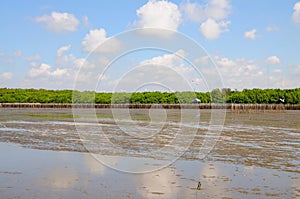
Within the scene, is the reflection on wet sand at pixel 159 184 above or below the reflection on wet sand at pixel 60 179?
below

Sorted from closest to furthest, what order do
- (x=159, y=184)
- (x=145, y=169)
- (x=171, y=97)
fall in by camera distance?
(x=159, y=184)
(x=145, y=169)
(x=171, y=97)

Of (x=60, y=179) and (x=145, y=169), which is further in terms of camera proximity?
(x=145, y=169)

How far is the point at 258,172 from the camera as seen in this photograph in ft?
31.9

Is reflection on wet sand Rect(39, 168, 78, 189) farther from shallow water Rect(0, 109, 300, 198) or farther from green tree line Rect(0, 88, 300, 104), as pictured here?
green tree line Rect(0, 88, 300, 104)

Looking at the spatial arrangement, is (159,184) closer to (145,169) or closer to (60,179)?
(145,169)

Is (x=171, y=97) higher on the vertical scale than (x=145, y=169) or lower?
higher

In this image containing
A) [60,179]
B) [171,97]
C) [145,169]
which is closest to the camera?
[60,179]

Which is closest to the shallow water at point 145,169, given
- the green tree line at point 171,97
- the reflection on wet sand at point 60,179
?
the reflection on wet sand at point 60,179

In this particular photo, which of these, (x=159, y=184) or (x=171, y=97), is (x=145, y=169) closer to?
(x=159, y=184)

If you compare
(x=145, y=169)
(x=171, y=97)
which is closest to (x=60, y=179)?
(x=145, y=169)

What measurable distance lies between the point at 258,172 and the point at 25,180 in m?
5.48

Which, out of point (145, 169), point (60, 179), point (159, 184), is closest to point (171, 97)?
point (145, 169)

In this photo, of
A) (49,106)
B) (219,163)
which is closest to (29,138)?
(219,163)

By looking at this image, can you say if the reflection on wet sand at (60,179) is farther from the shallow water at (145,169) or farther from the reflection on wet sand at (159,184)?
the reflection on wet sand at (159,184)
